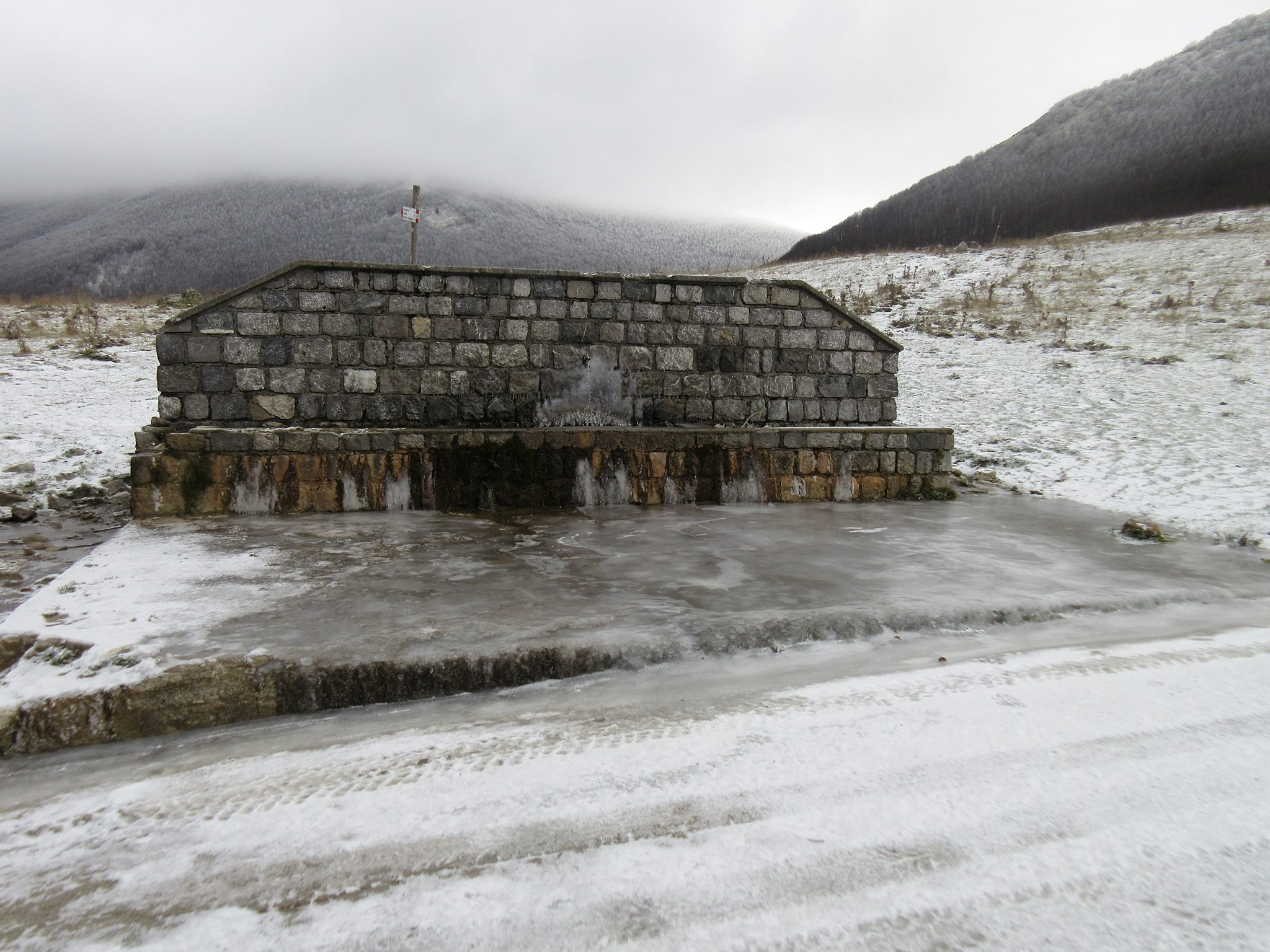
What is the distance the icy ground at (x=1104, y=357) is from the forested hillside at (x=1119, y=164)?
350 cm

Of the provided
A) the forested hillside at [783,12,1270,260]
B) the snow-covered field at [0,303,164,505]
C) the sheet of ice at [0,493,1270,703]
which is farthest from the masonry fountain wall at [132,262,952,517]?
the forested hillside at [783,12,1270,260]

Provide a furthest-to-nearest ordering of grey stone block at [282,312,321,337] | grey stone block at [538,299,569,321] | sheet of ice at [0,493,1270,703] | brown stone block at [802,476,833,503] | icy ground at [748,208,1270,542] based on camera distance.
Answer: icy ground at [748,208,1270,542] < brown stone block at [802,476,833,503] < grey stone block at [538,299,569,321] < grey stone block at [282,312,321,337] < sheet of ice at [0,493,1270,703]

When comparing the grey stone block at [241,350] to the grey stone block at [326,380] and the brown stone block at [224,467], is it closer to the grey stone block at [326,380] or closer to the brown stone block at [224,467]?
the grey stone block at [326,380]

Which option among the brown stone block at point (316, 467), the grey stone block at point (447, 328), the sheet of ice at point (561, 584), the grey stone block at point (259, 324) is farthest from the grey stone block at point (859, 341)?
the grey stone block at point (259, 324)

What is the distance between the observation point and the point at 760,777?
6.16 feet

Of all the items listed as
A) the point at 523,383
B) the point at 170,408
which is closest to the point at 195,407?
the point at 170,408

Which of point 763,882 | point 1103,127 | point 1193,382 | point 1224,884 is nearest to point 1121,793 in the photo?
point 1224,884

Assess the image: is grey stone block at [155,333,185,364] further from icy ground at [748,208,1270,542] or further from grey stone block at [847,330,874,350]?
icy ground at [748,208,1270,542]

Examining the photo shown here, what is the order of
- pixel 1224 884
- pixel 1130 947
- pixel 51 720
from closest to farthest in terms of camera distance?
pixel 1130 947 → pixel 1224 884 → pixel 51 720

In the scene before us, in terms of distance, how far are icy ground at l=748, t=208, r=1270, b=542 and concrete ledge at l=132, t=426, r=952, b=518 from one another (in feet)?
6.34

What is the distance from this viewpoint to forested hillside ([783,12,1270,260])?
2219cm

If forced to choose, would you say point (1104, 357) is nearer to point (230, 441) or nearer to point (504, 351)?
point (504, 351)

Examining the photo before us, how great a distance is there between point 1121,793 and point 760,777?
34.9 inches

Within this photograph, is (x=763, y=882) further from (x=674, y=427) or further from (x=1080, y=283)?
(x=1080, y=283)
